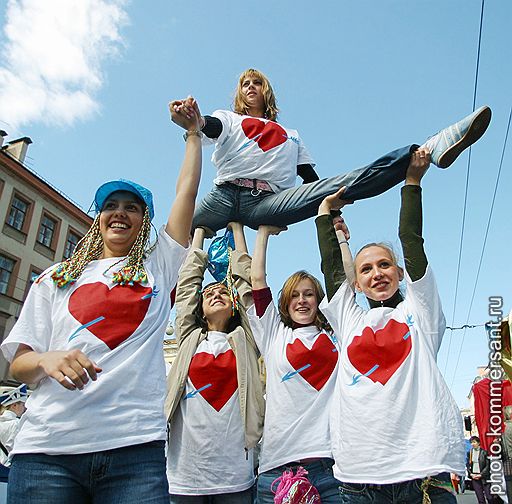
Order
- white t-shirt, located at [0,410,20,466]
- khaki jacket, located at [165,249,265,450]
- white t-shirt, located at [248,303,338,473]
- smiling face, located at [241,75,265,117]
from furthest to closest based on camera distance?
white t-shirt, located at [0,410,20,466]
smiling face, located at [241,75,265,117]
khaki jacket, located at [165,249,265,450]
white t-shirt, located at [248,303,338,473]

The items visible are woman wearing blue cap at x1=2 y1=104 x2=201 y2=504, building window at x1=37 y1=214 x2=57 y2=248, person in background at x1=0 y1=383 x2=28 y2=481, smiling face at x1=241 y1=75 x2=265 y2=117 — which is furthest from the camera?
building window at x1=37 y1=214 x2=57 y2=248

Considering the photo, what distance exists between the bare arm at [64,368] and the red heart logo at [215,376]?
148 centimetres

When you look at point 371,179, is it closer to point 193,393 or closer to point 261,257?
point 261,257

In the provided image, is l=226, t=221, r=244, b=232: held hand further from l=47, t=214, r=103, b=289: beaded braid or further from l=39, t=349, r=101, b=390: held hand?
l=39, t=349, r=101, b=390: held hand

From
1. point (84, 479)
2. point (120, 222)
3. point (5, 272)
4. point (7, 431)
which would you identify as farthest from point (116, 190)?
point (5, 272)

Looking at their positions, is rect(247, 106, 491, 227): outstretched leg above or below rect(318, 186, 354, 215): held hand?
above

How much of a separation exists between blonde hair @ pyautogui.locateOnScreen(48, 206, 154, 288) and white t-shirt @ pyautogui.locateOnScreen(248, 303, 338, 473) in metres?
1.21

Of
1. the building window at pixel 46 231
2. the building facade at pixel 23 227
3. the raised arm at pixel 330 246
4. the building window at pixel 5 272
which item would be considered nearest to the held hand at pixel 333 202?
the raised arm at pixel 330 246

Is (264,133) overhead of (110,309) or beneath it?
overhead

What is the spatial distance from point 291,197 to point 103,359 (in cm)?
181

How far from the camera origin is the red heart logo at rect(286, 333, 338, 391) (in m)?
2.90

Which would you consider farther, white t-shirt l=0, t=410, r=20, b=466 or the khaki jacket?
white t-shirt l=0, t=410, r=20, b=466

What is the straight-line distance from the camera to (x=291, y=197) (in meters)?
3.25

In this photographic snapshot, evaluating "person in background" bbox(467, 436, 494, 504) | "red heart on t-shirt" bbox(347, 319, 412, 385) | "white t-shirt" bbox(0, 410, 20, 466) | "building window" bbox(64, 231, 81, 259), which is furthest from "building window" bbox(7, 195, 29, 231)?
"red heart on t-shirt" bbox(347, 319, 412, 385)
